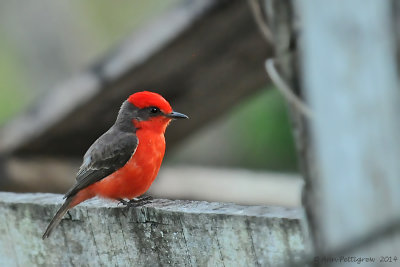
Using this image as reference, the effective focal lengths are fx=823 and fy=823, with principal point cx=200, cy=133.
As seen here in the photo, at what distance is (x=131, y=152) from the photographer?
3.60 meters

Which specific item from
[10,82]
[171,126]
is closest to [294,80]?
[171,126]

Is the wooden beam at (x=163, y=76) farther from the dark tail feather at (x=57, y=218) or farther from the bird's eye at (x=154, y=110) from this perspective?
the dark tail feather at (x=57, y=218)

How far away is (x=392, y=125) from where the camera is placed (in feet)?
5.33

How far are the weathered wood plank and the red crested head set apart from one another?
645 millimetres

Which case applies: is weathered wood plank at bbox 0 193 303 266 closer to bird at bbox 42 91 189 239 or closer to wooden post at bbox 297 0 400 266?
bird at bbox 42 91 189 239

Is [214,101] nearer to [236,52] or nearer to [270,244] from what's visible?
[236,52]

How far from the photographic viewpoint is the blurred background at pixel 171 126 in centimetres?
588

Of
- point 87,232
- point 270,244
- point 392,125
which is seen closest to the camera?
point 392,125

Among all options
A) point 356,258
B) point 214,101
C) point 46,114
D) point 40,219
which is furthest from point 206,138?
point 356,258

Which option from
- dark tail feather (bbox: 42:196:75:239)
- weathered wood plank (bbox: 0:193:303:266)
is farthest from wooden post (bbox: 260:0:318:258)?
dark tail feather (bbox: 42:196:75:239)

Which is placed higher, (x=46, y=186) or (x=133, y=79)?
(x=133, y=79)

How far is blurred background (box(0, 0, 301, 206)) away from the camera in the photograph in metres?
5.88

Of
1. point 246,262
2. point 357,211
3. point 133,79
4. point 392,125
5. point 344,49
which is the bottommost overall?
point 246,262

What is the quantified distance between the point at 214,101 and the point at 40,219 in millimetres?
2809
